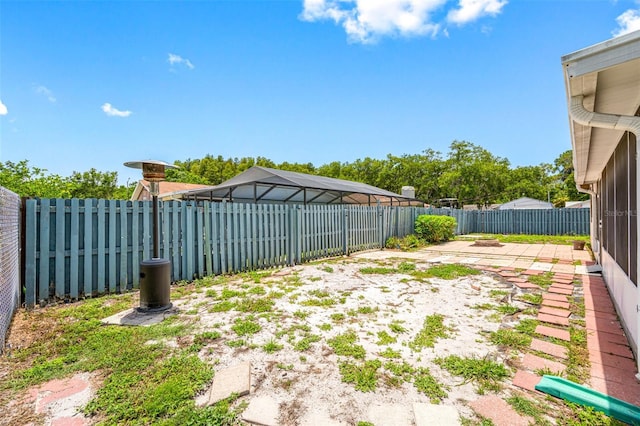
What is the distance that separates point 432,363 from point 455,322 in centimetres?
112

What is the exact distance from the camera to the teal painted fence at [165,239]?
3.85 metres

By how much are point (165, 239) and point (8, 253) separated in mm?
2154

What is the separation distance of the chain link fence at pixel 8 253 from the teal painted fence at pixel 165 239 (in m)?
0.26

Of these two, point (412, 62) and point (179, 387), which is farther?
point (412, 62)

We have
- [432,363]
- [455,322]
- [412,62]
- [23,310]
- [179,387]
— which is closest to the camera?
[179,387]

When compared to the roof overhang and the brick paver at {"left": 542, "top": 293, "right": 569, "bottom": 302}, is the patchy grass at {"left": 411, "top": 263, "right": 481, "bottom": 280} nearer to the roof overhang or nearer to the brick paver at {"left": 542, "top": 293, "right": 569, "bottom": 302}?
the brick paver at {"left": 542, "top": 293, "right": 569, "bottom": 302}

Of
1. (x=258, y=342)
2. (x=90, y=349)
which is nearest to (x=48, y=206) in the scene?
(x=90, y=349)

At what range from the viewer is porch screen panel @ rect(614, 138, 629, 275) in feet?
9.37

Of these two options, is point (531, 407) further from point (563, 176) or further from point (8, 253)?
point (563, 176)

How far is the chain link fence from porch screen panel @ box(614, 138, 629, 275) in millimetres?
5948

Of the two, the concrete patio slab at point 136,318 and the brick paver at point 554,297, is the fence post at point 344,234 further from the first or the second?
the concrete patio slab at point 136,318

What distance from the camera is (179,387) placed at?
192 centimetres

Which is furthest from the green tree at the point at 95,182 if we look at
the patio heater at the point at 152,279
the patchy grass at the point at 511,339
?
the patchy grass at the point at 511,339

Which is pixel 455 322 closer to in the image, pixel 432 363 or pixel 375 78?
pixel 432 363
